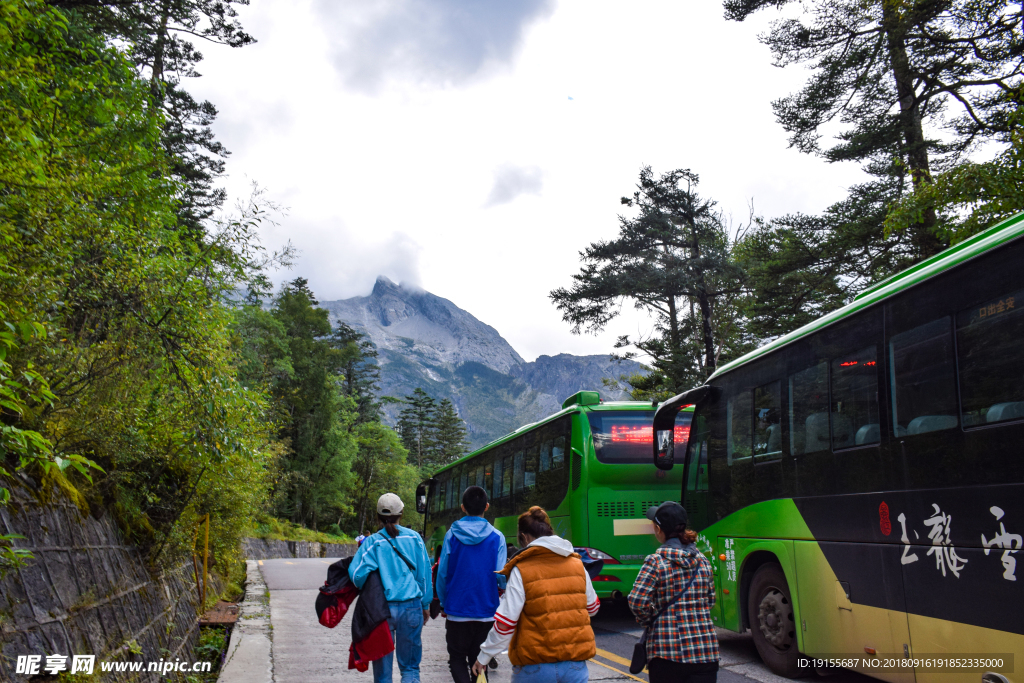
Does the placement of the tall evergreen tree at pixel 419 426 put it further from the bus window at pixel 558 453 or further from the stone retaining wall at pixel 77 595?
the stone retaining wall at pixel 77 595

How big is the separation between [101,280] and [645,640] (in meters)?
6.37

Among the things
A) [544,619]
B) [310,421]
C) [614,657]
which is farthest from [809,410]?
[310,421]

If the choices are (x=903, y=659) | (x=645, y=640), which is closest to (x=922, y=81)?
(x=903, y=659)

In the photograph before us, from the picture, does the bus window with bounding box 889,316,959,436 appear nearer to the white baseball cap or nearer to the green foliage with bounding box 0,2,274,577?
the white baseball cap

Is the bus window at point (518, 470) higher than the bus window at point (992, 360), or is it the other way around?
the bus window at point (992, 360)

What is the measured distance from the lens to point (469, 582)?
18.2ft

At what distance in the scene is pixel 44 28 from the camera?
21.5 ft

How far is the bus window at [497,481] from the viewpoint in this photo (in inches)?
600

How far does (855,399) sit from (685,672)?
11.1 feet

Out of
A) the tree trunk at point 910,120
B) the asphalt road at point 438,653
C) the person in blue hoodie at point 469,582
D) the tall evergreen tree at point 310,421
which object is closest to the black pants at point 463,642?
the person in blue hoodie at point 469,582

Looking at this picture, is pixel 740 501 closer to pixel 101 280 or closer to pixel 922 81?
pixel 101 280

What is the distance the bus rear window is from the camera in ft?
38.0

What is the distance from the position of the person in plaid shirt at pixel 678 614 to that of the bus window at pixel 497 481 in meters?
11.0

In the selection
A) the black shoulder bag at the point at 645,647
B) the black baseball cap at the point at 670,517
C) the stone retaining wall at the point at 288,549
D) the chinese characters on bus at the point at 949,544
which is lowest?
the stone retaining wall at the point at 288,549
